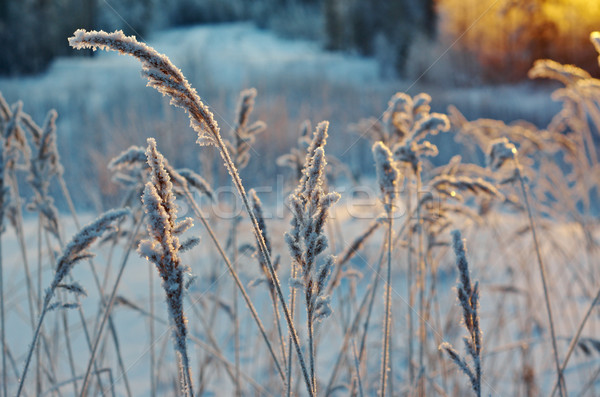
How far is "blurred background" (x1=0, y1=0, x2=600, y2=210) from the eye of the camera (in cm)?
689

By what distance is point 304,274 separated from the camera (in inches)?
28.0

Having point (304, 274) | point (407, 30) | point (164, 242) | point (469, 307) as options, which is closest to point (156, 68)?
point (164, 242)

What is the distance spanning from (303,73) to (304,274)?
1345 centimetres

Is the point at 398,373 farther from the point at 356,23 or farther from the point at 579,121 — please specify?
the point at 356,23

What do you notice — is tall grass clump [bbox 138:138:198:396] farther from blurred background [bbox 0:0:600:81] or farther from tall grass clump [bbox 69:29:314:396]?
blurred background [bbox 0:0:600:81]

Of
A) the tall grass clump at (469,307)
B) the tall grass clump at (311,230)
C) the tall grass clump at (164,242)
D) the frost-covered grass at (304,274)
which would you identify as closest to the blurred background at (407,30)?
the frost-covered grass at (304,274)

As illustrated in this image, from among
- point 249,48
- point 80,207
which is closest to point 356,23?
point 249,48

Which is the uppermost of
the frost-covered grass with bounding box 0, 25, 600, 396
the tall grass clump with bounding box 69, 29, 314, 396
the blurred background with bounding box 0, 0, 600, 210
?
the blurred background with bounding box 0, 0, 600, 210

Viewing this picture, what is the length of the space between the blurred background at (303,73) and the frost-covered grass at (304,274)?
683 millimetres

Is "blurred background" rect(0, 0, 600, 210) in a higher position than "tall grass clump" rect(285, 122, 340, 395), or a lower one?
higher

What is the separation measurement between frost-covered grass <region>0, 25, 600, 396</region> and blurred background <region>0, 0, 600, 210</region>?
68 cm

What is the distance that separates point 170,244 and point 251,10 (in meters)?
31.5

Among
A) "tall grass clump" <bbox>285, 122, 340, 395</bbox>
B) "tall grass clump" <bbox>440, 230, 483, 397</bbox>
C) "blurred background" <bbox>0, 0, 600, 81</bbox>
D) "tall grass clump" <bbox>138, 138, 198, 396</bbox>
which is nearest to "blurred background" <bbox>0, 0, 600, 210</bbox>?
"blurred background" <bbox>0, 0, 600, 81</bbox>

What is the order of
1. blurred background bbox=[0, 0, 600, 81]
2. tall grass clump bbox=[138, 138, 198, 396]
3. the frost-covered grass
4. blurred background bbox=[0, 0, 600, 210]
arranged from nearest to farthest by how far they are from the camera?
1. tall grass clump bbox=[138, 138, 198, 396]
2. the frost-covered grass
3. blurred background bbox=[0, 0, 600, 210]
4. blurred background bbox=[0, 0, 600, 81]
